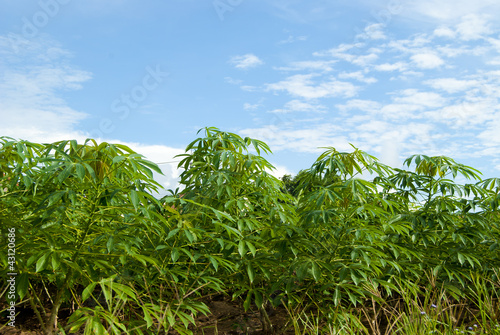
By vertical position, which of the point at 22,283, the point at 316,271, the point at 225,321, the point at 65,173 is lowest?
the point at 225,321

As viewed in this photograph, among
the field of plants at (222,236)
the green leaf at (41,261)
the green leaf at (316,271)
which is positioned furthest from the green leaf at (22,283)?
the green leaf at (316,271)

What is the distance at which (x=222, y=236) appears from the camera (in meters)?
3.44

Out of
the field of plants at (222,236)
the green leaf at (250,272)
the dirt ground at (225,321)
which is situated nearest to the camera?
the field of plants at (222,236)

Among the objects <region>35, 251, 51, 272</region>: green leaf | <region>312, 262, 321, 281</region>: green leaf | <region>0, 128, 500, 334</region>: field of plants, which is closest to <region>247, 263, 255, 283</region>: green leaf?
<region>0, 128, 500, 334</region>: field of plants

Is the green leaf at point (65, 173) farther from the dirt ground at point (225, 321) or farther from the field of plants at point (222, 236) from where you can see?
the dirt ground at point (225, 321)

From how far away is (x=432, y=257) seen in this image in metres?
4.37

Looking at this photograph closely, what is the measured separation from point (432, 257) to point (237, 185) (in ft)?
6.88

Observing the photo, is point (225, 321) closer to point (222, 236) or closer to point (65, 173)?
point (222, 236)

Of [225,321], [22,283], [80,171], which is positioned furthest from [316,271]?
[22,283]

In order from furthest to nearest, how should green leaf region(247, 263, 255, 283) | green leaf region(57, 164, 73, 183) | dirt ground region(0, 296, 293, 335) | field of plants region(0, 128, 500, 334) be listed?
dirt ground region(0, 296, 293, 335)
green leaf region(247, 263, 255, 283)
field of plants region(0, 128, 500, 334)
green leaf region(57, 164, 73, 183)

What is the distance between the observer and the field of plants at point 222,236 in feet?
9.72

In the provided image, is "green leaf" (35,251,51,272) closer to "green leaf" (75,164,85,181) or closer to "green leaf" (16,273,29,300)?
"green leaf" (16,273,29,300)

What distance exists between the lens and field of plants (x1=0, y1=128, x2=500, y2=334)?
2963 millimetres

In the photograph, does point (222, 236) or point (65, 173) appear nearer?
point (65, 173)
